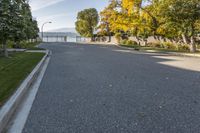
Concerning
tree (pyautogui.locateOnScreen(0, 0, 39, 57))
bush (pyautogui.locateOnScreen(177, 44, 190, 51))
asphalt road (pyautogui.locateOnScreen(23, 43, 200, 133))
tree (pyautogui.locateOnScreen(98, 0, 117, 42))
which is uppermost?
tree (pyautogui.locateOnScreen(98, 0, 117, 42))

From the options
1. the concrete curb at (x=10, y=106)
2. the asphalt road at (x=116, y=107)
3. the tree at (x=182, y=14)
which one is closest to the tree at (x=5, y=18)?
the asphalt road at (x=116, y=107)

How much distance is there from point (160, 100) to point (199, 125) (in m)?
1.72

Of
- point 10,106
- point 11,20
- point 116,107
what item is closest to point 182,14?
point 11,20

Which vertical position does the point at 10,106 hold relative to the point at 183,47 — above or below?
below

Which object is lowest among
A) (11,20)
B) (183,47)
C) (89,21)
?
(183,47)

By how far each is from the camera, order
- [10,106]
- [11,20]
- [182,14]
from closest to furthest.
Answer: [10,106] < [11,20] < [182,14]

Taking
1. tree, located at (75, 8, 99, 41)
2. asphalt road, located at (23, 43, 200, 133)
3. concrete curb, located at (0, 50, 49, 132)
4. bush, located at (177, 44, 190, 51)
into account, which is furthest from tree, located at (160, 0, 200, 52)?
tree, located at (75, 8, 99, 41)

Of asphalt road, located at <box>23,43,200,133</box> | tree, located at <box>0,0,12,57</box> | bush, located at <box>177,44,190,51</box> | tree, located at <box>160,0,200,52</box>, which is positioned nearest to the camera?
asphalt road, located at <box>23,43,200,133</box>

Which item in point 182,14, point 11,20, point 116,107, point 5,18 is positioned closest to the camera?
point 116,107

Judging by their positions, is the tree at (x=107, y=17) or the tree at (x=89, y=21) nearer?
the tree at (x=107, y=17)

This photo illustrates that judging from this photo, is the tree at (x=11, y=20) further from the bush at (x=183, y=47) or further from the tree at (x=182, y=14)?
the bush at (x=183, y=47)

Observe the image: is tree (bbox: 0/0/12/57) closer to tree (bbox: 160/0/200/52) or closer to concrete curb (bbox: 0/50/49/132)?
concrete curb (bbox: 0/50/49/132)

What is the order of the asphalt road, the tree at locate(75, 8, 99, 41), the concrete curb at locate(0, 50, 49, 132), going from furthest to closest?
the tree at locate(75, 8, 99, 41), the concrete curb at locate(0, 50, 49, 132), the asphalt road

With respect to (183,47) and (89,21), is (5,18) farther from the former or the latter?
(89,21)
